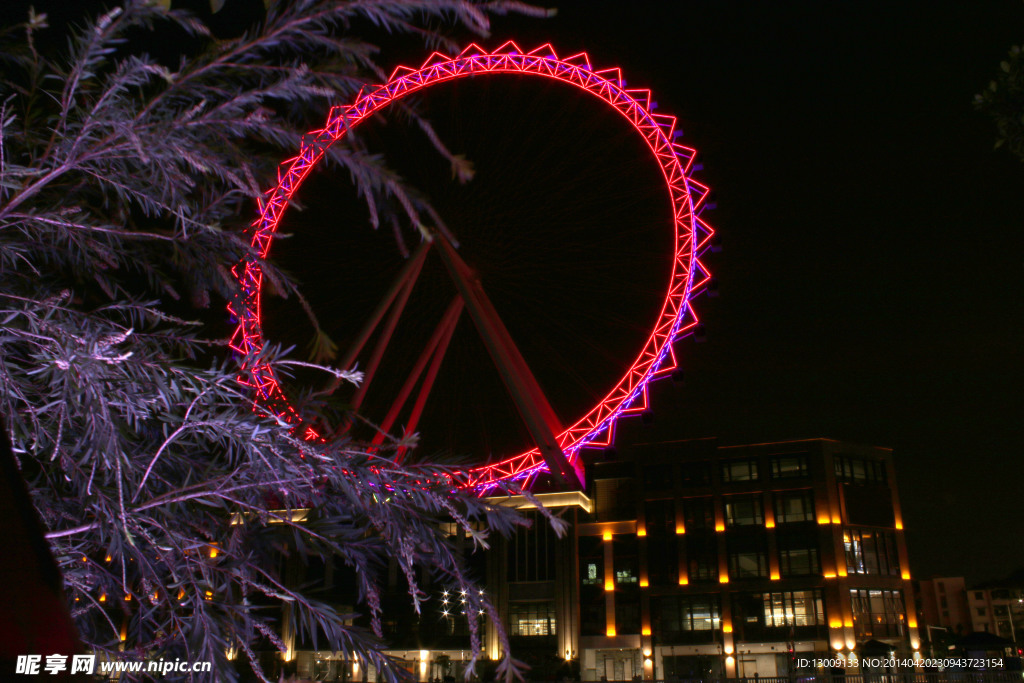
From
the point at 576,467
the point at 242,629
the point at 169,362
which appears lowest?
the point at 242,629

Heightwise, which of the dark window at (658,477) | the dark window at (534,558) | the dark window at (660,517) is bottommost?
the dark window at (534,558)

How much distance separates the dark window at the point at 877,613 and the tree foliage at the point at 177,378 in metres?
50.5

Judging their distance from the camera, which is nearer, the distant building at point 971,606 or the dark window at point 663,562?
the dark window at point 663,562

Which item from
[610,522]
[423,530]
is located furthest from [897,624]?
[423,530]

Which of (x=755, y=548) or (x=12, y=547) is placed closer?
(x=12, y=547)

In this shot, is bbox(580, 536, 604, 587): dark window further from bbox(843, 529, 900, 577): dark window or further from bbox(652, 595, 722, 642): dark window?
bbox(843, 529, 900, 577): dark window

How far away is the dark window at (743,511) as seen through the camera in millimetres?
50688

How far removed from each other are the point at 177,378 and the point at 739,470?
5250 centimetres

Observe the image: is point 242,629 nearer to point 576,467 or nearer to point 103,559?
point 103,559

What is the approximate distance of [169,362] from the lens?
2773mm

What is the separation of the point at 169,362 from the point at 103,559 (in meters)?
1.19

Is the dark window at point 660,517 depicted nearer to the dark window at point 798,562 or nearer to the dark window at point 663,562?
the dark window at point 663,562

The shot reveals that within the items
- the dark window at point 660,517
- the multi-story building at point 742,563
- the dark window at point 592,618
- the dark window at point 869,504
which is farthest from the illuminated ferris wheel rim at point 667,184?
the dark window at point 869,504

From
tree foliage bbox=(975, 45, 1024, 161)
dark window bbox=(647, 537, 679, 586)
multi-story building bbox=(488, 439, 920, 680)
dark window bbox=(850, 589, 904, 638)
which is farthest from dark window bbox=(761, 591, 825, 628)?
tree foliage bbox=(975, 45, 1024, 161)
